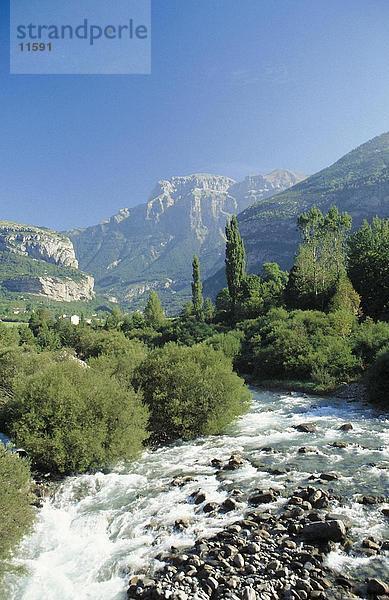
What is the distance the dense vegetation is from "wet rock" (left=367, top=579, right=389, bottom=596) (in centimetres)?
846

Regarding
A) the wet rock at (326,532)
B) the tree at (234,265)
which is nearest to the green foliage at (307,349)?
the wet rock at (326,532)

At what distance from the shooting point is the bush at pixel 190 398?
20406 millimetres

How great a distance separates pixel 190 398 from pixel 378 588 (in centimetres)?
1275

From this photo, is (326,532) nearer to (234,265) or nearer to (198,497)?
(198,497)

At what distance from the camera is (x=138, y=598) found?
348 inches

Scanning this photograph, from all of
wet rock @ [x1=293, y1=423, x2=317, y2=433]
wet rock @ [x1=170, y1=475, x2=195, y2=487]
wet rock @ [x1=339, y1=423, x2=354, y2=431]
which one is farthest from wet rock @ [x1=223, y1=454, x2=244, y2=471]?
wet rock @ [x1=339, y1=423, x2=354, y2=431]

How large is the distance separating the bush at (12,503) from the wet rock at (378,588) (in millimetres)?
8451

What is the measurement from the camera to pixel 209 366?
72.0 feet

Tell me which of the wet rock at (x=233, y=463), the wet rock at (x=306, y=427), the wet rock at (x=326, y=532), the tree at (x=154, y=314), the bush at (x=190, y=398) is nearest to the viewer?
the wet rock at (x=326, y=532)

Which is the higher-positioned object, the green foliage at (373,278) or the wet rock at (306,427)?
the green foliage at (373,278)

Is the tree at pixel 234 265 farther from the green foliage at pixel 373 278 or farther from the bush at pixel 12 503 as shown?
the bush at pixel 12 503

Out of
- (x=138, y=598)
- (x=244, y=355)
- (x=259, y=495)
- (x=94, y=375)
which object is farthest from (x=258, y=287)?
(x=138, y=598)

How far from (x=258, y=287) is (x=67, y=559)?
6569cm

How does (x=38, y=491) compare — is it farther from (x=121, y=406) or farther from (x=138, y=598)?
(x=138, y=598)
